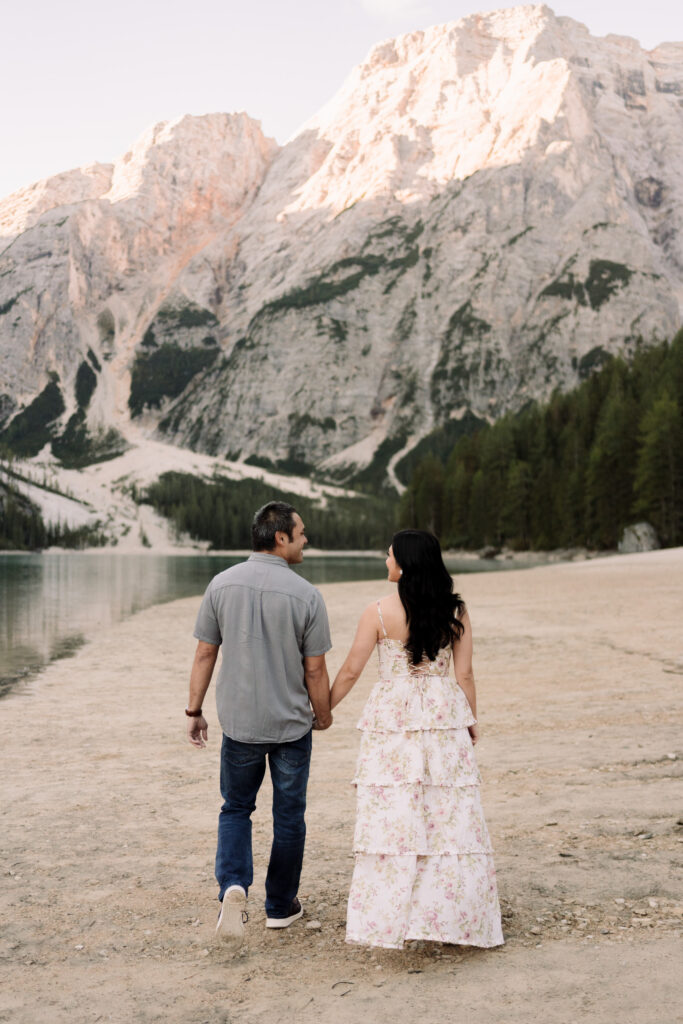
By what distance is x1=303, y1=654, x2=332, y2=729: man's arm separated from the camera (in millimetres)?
7004

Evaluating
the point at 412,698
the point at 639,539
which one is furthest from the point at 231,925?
the point at 639,539

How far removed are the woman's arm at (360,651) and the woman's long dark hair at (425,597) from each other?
0.28 metres

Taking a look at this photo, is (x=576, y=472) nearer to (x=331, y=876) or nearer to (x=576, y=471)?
(x=576, y=471)

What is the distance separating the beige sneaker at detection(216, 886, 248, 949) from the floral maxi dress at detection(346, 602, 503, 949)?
0.86m

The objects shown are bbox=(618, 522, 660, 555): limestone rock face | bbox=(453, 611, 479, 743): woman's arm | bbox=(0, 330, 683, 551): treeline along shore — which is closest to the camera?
bbox=(453, 611, 479, 743): woman's arm

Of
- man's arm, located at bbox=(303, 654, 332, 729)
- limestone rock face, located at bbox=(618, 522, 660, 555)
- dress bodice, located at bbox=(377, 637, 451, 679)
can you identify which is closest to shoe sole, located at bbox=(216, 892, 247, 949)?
man's arm, located at bbox=(303, 654, 332, 729)

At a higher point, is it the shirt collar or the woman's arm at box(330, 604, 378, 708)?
the shirt collar

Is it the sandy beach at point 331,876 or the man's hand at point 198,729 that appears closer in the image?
the sandy beach at point 331,876

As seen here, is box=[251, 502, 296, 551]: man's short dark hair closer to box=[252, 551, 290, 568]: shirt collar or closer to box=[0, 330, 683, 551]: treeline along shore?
box=[252, 551, 290, 568]: shirt collar

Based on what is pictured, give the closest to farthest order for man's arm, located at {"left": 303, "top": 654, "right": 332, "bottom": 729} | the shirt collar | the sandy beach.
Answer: the sandy beach → man's arm, located at {"left": 303, "top": 654, "right": 332, "bottom": 729} → the shirt collar

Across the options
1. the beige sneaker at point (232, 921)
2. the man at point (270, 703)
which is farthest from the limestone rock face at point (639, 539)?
the beige sneaker at point (232, 921)

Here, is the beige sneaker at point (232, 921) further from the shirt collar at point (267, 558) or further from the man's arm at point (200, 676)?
the shirt collar at point (267, 558)

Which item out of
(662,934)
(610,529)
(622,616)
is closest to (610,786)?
(662,934)

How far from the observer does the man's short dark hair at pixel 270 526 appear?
23.9 feet
